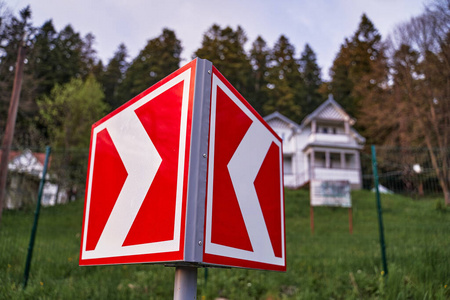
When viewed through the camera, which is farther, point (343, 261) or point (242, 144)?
point (343, 261)

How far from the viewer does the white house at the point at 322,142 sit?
31045mm

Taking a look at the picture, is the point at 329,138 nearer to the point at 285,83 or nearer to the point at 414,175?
the point at 285,83

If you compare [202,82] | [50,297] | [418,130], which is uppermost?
[418,130]

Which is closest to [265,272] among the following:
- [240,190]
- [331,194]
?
[240,190]

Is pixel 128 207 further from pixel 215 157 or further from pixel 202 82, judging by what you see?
pixel 202 82

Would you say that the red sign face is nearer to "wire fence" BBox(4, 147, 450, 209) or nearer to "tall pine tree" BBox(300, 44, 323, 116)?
"wire fence" BBox(4, 147, 450, 209)

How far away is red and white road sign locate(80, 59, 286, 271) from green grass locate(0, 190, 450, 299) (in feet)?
12.0

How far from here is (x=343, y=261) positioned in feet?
21.2

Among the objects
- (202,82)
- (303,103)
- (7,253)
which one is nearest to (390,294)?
(202,82)

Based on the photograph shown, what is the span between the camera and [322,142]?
31.4 meters

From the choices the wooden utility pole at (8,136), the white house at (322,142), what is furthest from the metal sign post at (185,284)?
the white house at (322,142)

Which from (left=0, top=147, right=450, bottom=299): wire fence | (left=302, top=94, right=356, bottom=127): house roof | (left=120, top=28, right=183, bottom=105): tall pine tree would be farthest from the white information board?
(left=120, top=28, right=183, bottom=105): tall pine tree

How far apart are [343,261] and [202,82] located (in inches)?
→ 249

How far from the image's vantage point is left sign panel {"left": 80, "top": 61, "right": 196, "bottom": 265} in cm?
107
